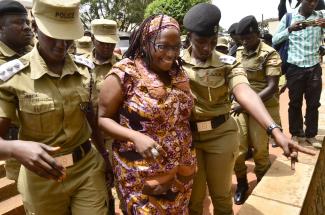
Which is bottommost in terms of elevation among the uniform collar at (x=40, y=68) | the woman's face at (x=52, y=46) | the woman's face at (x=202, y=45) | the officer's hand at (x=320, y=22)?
the officer's hand at (x=320, y=22)

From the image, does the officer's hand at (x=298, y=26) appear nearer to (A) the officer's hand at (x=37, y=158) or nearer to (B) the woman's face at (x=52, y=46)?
(B) the woman's face at (x=52, y=46)

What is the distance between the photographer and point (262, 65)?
402cm

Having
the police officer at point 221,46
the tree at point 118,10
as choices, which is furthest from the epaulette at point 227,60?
the tree at point 118,10

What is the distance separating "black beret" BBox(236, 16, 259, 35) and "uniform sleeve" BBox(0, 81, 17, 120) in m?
2.76

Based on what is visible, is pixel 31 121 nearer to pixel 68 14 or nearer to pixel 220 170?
pixel 68 14

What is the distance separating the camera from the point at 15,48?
3.15 m

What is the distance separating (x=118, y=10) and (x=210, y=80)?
31.6 metres

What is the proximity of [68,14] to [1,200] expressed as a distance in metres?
2.52

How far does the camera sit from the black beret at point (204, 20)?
8.28 feet

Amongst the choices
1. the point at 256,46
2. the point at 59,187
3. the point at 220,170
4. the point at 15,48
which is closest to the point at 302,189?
the point at 220,170

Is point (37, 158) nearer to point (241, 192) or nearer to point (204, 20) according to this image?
point (204, 20)

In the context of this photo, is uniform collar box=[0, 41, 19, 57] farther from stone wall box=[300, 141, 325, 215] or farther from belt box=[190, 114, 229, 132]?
stone wall box=[300, 141, 325, 215]

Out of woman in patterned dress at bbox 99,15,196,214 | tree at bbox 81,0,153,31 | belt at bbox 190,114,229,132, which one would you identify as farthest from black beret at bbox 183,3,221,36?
tree at bbox 81,0,153,31

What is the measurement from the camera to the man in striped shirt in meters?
4.44
